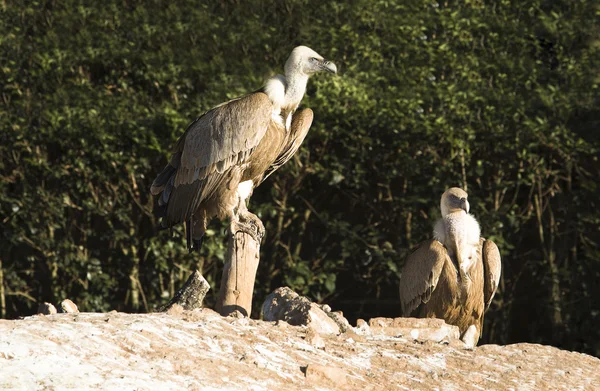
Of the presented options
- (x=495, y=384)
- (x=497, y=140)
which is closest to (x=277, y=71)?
(x=497, y=140)

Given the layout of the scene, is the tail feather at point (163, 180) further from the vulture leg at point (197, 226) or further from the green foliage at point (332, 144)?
the green foliage at point (332, 144)

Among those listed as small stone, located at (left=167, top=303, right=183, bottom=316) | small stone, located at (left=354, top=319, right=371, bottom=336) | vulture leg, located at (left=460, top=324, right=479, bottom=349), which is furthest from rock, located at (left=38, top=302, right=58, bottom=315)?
vulture leg, located at (left=460, top=324, right=479, bottom=349)

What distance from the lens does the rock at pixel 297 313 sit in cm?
589

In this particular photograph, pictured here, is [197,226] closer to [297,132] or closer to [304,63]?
[297,132]

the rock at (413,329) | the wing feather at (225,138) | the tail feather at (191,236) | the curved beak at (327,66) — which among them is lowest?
the rock at (413,329)

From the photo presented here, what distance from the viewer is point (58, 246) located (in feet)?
32.0

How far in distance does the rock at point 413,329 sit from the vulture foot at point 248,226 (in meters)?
0.96

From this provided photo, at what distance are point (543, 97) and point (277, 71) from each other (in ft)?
7.56

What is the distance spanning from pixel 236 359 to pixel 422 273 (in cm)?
287

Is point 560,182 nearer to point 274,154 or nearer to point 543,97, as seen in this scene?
point 543,97

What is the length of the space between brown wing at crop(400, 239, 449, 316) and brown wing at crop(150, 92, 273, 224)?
139cm

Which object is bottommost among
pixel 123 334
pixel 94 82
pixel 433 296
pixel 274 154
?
pixel 123 334

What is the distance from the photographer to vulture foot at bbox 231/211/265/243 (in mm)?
6902

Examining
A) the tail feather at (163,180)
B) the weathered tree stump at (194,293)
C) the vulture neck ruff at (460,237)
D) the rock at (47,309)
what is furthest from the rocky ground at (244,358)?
the tail feather at (163,180)
